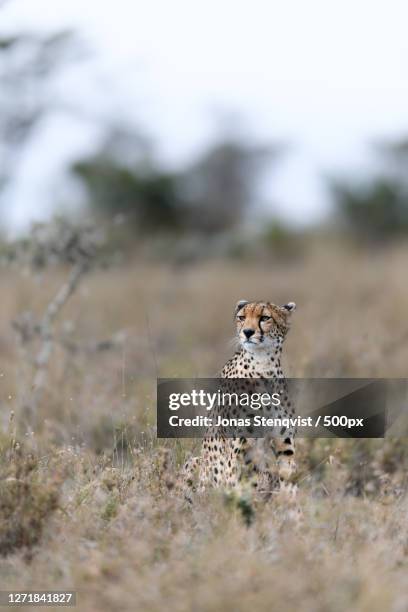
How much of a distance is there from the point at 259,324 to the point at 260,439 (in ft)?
1.39

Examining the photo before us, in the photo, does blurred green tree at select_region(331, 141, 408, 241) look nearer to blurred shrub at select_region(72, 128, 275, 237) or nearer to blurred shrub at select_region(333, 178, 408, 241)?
blurred shrub at select_region(333, 178, 408, 241)

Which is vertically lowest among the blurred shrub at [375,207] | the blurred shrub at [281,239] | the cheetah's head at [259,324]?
the cheetah's head at [259,324]

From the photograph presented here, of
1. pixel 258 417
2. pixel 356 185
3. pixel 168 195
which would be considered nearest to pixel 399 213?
pixel 356 185

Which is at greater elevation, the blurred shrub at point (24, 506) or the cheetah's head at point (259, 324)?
the cheetah's head at point (259, 324)

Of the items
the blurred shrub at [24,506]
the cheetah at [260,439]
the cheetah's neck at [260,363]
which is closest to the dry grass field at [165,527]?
the blurred shrub at [24,506]

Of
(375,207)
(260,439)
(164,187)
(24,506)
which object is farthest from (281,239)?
(24,506)

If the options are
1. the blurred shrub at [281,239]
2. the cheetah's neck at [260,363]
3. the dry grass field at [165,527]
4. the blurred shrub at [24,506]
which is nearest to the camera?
the dry grass field at [165,527]

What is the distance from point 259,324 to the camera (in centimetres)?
362

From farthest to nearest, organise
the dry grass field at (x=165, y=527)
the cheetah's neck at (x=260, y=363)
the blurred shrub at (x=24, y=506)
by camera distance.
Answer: the cheetah's neck at (x=260, y=363)
the blurred shrub at (x=24, y=506)
the dry grass field at (x=165, y=527)

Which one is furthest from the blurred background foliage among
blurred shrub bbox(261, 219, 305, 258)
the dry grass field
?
the dry grass field

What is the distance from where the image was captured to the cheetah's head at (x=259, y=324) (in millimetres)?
3611

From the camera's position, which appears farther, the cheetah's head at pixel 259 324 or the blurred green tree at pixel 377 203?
the blurred green tree at pixel 377 203

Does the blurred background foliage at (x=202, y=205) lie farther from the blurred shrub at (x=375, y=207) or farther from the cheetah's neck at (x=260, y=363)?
the cheetah's neck at (x=260, y=363)

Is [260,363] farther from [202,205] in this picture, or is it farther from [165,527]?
[202,205]
